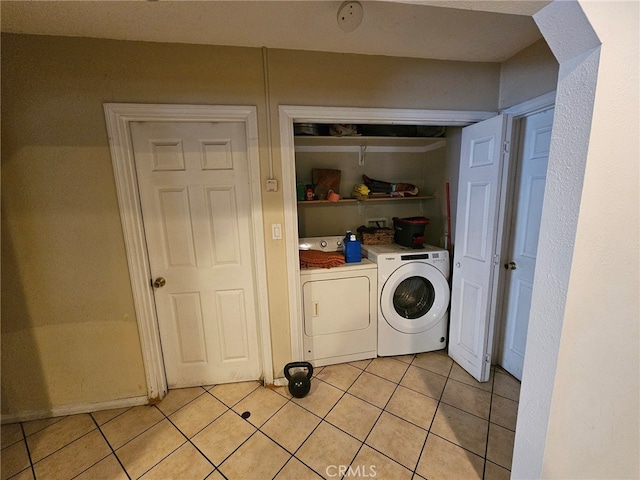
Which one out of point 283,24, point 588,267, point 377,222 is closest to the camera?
point 588,267

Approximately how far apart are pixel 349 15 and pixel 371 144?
4.81 ft

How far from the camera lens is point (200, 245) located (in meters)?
1.83

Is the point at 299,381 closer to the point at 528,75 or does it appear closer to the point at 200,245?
the point at 200,245

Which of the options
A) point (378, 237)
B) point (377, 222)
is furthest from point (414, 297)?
point (377, 222)

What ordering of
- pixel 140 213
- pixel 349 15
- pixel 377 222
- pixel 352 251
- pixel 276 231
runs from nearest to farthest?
pixel 349 15
pixel 140 213
pixel 276 231
pixel 352 251
pixel 377 222

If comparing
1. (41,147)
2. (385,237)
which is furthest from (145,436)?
(385,237)

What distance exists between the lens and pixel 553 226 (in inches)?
33.8

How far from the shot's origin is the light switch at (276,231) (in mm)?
1785

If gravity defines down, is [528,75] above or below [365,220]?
above

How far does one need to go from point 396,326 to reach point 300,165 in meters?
1.74

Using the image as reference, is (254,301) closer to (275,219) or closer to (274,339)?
(274,339)

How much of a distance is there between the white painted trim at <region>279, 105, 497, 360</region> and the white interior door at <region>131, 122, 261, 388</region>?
279 millimetres

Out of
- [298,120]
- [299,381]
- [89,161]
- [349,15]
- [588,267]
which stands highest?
[349,15]

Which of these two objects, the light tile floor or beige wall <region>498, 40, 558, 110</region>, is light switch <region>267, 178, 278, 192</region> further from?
beige wall <region>498, 40, 558, 110</region>
